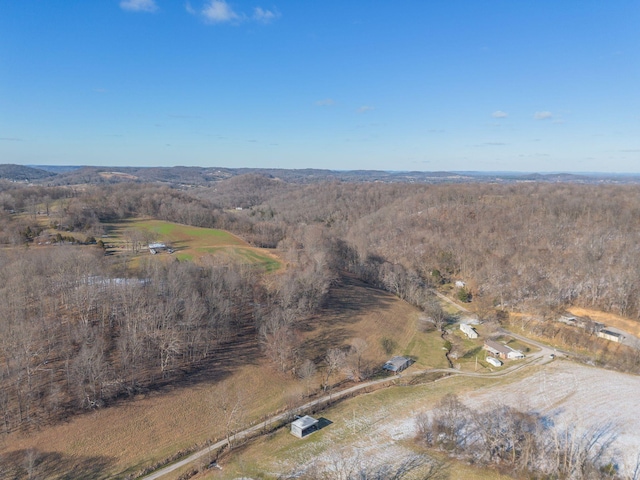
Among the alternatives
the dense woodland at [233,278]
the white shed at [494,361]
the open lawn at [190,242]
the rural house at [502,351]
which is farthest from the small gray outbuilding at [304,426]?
the open lawn at [190,242]

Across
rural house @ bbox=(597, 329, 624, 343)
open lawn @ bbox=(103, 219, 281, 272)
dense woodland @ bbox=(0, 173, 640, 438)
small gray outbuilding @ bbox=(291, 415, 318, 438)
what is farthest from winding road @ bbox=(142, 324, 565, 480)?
open lawn @ bbox=(103, 219, 281, 272)

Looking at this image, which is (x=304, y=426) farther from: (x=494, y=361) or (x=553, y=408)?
(x=494, y=361)

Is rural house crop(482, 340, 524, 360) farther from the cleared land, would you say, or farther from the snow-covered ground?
the snow-covered ground

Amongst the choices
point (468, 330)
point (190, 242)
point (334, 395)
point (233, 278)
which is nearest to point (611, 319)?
point (468, 330)

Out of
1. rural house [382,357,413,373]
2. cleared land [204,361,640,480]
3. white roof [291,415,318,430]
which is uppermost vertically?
white roof [291,415,318,430]

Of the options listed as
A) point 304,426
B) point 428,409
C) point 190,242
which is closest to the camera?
point 304,426

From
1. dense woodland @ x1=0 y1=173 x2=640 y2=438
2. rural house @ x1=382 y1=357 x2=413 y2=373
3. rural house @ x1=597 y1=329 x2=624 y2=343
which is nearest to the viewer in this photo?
dense woodland @ x1=0 y1=173 x2=640 y2=438

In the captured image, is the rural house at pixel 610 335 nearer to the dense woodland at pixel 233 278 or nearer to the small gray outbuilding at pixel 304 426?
the dense woodland at pixel 233 278
